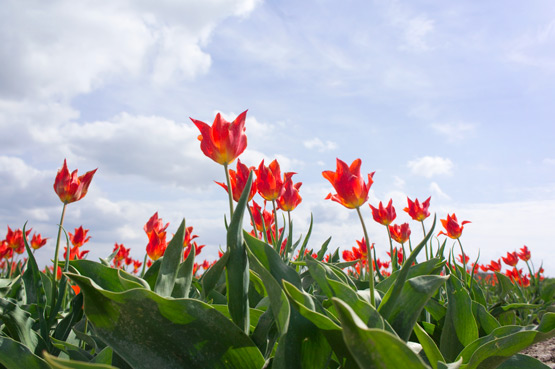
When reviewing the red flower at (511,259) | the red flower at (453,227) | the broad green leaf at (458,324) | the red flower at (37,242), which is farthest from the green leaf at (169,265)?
the red flower at (511,259)

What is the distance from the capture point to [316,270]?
1.05 m

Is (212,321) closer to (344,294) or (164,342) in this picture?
(164,342)

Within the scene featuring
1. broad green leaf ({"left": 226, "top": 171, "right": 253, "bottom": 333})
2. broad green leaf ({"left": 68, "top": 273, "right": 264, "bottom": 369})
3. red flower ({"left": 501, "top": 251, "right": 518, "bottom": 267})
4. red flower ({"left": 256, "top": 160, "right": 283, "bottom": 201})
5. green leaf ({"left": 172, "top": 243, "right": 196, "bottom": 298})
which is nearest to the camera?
broad green leaf ({"left": 68, "top": 273, "right": 264, "bottom": 369})

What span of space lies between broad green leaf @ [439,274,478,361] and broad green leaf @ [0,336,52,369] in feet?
4.20

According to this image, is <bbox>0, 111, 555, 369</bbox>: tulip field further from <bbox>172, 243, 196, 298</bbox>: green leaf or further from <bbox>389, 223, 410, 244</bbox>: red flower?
<bbox>389, 223, 410, 244</bbox>: red flower

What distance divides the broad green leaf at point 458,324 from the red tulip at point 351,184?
53 cm

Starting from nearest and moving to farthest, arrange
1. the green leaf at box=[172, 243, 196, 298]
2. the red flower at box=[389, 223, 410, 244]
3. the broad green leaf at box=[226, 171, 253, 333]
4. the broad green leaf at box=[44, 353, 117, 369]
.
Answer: the broad green leaf at box=[44, 353, 117, 369] < the broad green leaf at box=[226, 171, 253, 333] < the green leaf at box=[172, 243, 196, 298] < the red flower at box=[389, 223, 410, 244]

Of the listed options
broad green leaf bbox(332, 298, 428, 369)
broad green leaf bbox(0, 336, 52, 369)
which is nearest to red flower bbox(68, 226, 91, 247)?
broad green leaf bbox(0, 336, 52, 369)

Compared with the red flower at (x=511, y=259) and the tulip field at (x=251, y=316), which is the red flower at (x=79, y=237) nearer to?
the tulip field at (x=251, y=316)

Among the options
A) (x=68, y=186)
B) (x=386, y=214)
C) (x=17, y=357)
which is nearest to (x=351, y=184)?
→ (x=17, y=357)

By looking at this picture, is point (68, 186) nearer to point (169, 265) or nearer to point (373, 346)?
point (169, 265)

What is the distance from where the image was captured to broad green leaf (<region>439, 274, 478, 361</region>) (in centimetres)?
142

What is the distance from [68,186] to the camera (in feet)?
5.50

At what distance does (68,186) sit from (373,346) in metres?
1.44
